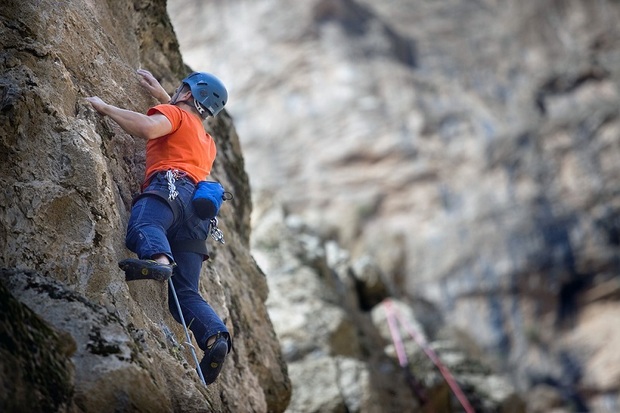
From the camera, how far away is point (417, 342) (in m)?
12.3

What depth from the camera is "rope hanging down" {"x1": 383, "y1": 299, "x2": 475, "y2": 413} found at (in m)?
11.4

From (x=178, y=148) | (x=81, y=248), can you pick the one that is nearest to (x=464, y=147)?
(x=178, y=148)

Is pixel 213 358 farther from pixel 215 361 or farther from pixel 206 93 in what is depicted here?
pixel 206 93

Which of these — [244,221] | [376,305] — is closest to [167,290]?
[244,221]

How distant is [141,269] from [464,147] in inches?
1012

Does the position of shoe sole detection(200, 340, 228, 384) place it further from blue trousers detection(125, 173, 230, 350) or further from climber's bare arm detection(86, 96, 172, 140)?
climber's bare arm detection(86, 96, 172, 140)

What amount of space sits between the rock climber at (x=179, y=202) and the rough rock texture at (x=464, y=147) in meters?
13.8

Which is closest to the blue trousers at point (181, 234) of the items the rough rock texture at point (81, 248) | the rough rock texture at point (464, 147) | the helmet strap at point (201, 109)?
the rough rock texture at point (81, 248)

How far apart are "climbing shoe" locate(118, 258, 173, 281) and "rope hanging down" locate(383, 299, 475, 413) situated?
24.7 ft

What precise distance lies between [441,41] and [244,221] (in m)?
27.8

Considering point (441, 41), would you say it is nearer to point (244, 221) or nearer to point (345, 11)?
point (345, 11)

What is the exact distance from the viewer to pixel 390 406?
956cm

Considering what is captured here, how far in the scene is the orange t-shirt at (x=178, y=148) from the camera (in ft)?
15.9

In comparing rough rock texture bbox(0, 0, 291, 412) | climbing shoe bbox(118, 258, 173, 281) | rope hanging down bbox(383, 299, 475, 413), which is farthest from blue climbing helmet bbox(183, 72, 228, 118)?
rope hanging down bbox(383, 299, 475, 413)
